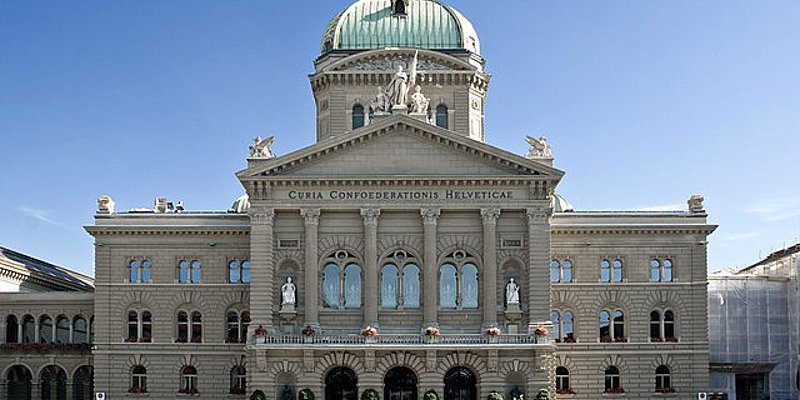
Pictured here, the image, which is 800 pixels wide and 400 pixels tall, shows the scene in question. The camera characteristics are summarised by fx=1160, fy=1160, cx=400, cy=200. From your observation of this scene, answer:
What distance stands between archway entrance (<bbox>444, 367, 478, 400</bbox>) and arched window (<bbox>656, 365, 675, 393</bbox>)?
45.3ft

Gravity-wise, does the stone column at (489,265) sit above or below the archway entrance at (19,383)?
above

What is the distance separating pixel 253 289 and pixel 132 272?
1108 cm

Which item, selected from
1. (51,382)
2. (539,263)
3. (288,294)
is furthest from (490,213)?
(51,382)

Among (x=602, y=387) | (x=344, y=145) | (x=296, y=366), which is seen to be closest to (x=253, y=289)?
(x=296, y=366)

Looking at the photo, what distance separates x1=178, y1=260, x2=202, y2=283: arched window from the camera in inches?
2987

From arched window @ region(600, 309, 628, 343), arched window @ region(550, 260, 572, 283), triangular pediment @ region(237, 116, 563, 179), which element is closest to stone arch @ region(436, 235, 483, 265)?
triangular pediment @ region(237, 116, 563, 179)

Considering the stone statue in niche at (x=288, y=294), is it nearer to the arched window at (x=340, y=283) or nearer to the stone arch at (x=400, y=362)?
the arched window at (x=340, y=283)

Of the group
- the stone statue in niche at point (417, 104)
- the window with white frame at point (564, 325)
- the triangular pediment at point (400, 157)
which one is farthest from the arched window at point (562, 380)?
the stone statue in niche at point (417, 104)

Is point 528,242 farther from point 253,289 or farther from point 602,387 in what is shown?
point 253,289

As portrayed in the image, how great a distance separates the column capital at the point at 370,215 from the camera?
69438 millimetres

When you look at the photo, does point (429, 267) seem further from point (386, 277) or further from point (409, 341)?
point (409, 341)

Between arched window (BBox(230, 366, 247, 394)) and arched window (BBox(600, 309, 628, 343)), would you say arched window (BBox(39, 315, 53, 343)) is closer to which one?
arched window (BBox(230, 366, 247, 394))

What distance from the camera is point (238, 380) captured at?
75.4 m

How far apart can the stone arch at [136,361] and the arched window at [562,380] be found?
26528mm
